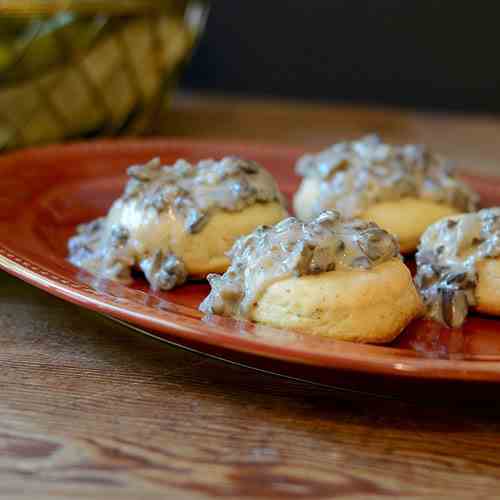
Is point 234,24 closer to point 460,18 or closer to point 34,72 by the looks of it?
point 460,18

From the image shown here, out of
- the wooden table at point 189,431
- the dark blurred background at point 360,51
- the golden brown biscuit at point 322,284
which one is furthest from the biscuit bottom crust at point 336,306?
the dark blurred background at point 360,51

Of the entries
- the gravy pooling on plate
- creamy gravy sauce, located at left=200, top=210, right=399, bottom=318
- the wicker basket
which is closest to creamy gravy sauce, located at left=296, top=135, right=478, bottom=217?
the gravy pooling on plate

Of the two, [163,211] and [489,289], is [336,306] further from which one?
[163,211]

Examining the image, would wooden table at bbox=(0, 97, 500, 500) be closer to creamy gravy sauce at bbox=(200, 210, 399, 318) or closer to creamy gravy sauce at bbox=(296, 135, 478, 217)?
creamy gravy sauce at bbox=(200, 210, 399, 318)

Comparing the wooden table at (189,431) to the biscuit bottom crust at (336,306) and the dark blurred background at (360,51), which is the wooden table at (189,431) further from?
the dark blurred background at (360,51)

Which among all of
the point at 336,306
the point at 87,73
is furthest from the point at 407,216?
the point at 87,73

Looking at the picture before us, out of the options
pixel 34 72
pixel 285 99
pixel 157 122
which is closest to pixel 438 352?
pixel 34 72
